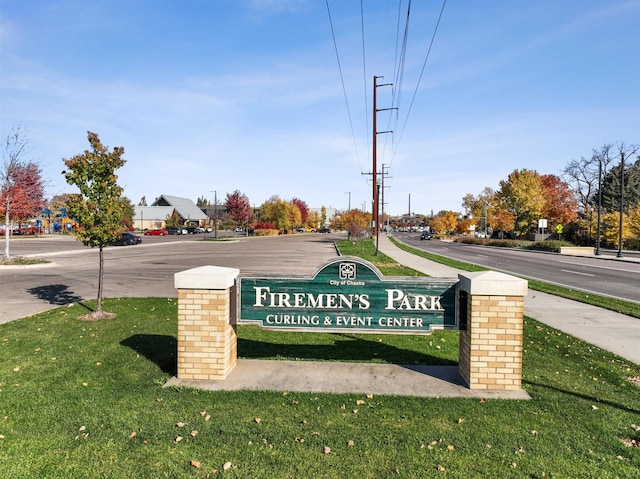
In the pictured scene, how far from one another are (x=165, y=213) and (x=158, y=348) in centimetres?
9697

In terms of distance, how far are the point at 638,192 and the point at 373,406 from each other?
70230 mm

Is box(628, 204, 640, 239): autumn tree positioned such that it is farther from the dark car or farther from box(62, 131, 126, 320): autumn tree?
the dark car

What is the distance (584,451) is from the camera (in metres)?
3.54

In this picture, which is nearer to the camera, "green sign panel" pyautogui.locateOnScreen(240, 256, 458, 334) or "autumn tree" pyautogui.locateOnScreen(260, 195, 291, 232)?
"green sign panel" pyautogui.locateOnScreen(240, 256, 458, 334)

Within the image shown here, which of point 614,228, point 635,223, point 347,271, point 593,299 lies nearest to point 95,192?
point 347,271

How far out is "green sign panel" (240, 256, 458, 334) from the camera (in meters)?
5.30

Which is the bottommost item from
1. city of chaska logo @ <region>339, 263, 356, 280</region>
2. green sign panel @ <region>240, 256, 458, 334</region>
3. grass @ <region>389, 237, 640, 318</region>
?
grass @ <region>389, 237, 640, 318</region>

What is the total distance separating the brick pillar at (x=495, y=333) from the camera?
484 centimetres

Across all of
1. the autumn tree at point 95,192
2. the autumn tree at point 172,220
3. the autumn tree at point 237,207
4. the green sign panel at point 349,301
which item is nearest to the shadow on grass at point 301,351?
the green sign panel at point 349,301

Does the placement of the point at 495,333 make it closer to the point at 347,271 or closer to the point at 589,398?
the point at 589,398

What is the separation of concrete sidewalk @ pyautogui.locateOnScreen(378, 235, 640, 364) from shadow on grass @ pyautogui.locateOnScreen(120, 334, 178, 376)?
7.50 meters

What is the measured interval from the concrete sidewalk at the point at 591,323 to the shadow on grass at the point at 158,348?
750 centimetres

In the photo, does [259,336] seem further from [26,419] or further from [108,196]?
[108,196]

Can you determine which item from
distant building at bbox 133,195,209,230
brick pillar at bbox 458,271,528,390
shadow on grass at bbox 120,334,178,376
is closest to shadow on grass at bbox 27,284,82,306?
shadow on grass at bbox 120,334,178,376
